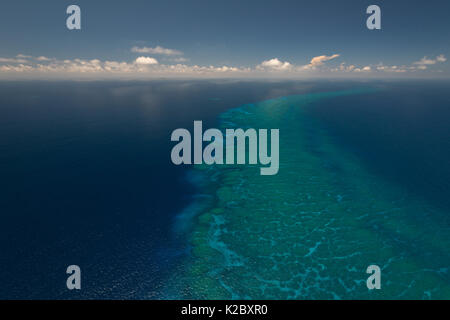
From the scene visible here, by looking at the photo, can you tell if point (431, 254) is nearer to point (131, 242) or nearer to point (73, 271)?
point (131, 242)

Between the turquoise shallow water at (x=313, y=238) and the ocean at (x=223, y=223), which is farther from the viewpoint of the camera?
the ocean at (x=223, y=223)

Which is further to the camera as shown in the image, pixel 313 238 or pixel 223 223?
pixel 223 223

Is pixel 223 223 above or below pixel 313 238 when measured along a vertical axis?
above
